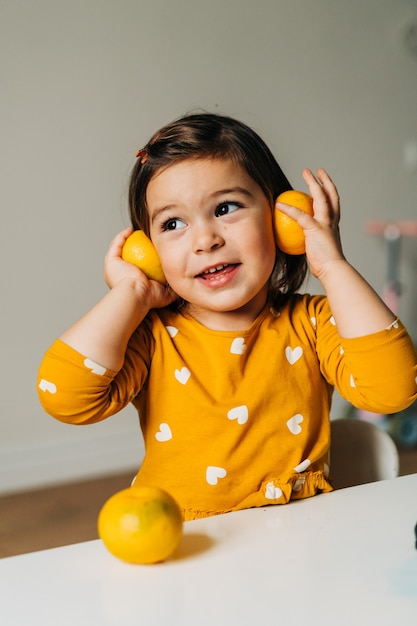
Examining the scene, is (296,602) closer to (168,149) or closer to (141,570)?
(141,570)

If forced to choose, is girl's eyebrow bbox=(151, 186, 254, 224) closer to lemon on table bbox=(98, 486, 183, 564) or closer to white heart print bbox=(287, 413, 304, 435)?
white heart print bbox=(287, 413, 304, 435)

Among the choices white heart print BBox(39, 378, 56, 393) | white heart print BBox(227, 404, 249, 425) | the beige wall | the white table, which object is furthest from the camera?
the beige wall

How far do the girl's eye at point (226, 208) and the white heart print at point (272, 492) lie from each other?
1.31ft

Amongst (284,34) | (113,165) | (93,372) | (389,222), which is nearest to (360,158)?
(389,222)

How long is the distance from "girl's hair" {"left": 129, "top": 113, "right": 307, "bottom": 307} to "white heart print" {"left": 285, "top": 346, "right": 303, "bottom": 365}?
10 cm

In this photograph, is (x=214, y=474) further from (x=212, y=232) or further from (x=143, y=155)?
(x=143, y=155)

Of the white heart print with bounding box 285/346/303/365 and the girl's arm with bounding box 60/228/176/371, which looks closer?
the girl's arm with bounding box 60/228/176/371

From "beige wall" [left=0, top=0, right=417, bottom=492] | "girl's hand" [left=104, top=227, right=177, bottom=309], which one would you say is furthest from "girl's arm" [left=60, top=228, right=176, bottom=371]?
"beige wall" [left=0, top=0, right=417, bottom=492]

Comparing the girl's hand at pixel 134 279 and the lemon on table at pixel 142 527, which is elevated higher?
the girl's hand at pixel 134 279

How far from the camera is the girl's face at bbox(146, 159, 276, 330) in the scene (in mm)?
1130

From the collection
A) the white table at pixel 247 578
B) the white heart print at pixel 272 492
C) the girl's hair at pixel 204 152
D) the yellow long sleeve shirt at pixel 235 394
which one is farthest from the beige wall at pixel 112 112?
the white table at pixel 247 578

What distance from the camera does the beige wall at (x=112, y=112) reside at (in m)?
2.66

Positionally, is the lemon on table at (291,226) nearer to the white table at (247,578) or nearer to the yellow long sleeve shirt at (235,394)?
the yellow long sleeve shirt at (235,394)

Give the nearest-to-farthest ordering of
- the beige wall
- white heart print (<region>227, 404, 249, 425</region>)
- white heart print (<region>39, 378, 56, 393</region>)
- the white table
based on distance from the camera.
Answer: the white table, white heart print (<region>39, 378, 56, 393</region>), white heart print (<region>227, 404, 249, 425</region>), the beige wall
